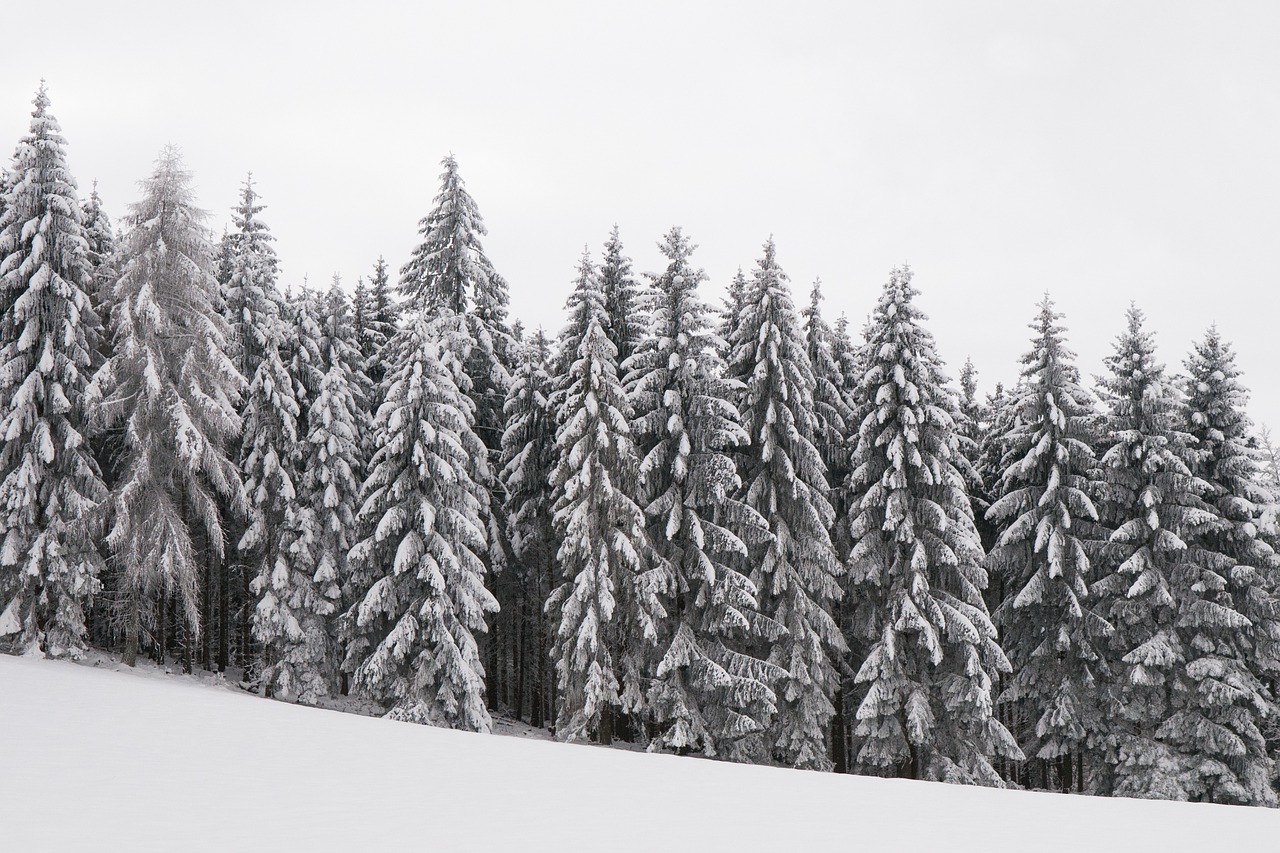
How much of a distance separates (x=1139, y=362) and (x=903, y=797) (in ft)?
65.0

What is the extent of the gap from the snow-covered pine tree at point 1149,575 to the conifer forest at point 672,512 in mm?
100

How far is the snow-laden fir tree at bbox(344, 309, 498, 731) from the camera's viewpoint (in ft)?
79.2

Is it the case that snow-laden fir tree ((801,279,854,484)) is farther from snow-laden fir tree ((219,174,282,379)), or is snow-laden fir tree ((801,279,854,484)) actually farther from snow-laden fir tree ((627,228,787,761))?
snow-laden fir tree ((219,174,282,379))

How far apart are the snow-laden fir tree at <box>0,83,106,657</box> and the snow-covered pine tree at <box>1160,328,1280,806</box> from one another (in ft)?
98.3

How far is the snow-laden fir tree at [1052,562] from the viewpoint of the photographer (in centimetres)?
2641

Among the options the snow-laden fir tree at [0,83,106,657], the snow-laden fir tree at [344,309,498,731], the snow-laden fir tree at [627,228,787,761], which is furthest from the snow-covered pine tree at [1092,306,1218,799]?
the snow-laden fir tree at [0,83,106,657]

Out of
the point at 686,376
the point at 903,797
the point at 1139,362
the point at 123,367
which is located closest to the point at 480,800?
the point at 903,797

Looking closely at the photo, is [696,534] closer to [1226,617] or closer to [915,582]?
[915,582]

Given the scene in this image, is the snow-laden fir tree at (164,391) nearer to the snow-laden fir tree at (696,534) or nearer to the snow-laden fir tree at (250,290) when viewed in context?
the snow-laden fir tree at (250,290)

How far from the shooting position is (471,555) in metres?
25.3

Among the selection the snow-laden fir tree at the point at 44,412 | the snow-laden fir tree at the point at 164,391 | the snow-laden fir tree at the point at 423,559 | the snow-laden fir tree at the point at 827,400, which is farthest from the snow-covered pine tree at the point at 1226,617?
the snow-laden fir tree at the point at 44,412

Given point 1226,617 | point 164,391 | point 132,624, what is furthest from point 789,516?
point 132,624

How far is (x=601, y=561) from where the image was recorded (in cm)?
2383

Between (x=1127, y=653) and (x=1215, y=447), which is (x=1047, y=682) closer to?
(x=1127, y=653)
